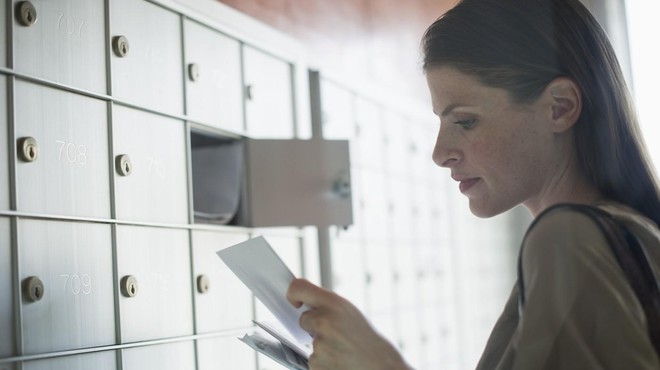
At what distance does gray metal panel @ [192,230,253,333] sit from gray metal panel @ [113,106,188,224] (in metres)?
0.10

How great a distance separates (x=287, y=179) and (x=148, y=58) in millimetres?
484

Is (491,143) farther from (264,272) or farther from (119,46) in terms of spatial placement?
(119,46)

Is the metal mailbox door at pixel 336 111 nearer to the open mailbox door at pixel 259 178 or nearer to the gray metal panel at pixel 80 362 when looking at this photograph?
the open mailbox door at pixel 259 178

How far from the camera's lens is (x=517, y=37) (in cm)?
85

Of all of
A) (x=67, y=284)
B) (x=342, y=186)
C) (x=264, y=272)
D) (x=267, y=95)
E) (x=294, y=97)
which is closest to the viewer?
(x=264, y=272)

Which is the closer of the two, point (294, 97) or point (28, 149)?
point (28, 149)

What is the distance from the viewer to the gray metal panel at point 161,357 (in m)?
1.55

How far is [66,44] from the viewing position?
145cm

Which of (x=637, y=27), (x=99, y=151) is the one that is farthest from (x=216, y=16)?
(x=637, y=27)

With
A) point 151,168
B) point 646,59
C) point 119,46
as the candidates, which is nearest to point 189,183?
point 151,168

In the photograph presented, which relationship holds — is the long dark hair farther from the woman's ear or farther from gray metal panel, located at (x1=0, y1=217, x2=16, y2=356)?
gray metal panel, located at (x1=0, y1=217, x2=16, y2=356)

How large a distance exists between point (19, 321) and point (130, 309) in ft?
0.95

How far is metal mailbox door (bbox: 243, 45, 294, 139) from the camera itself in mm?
2098

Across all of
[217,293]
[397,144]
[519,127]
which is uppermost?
[397,144]
